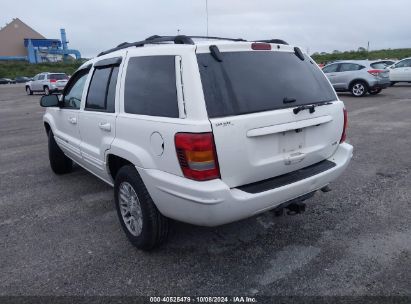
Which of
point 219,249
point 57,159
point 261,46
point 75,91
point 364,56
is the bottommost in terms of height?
point 219,249

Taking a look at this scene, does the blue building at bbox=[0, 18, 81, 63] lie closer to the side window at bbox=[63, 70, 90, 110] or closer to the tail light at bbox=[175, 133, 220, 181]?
the side window at bbox=[63, 70, 90, 110]

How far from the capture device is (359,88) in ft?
52.8

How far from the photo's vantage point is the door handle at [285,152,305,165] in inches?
114

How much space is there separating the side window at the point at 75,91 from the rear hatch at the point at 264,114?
233cm

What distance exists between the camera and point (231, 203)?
2.56 meters

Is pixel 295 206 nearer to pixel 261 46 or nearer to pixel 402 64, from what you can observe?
pixel 261 46

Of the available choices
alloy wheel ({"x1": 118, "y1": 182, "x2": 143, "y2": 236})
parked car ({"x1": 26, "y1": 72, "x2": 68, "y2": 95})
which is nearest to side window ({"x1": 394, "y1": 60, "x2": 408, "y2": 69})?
alloy wheel ({"x1": 118, "y1": 182, "x2": 143, "y2": 236})

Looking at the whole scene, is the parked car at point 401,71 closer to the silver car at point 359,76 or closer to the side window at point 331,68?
the silver car at point 359,76

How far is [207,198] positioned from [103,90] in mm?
1889

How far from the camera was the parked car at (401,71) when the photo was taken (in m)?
19.6

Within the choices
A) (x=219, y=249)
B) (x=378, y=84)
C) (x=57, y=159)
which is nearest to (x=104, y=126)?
(x=219, y=249)

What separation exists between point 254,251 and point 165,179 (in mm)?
1149

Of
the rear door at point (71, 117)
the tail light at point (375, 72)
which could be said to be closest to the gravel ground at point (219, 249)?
the rear door at point (71, 117)

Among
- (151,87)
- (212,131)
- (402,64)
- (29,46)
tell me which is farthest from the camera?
(29,46)
